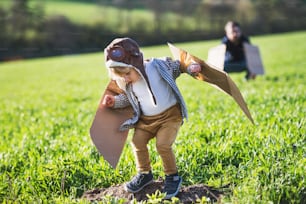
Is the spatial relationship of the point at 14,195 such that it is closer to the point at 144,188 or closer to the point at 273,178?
the point at 144,188

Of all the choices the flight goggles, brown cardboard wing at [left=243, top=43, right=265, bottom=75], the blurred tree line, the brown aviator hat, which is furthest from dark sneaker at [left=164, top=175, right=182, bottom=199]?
the blurred tree line

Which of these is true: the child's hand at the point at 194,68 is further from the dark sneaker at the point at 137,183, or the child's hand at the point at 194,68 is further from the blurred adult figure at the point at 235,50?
the blurred adult figure at the point at 235,50

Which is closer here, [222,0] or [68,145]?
[68,145]

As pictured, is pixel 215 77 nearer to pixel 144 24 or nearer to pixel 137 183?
pixel 137 183

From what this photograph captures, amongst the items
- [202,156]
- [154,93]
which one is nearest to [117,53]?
[154,93]

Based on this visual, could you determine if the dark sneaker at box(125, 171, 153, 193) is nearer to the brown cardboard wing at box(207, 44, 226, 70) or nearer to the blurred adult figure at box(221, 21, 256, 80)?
the brown cardboard wing at box(207, 44, 226, 70)

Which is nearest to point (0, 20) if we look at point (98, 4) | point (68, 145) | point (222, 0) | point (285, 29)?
point (98, 4)

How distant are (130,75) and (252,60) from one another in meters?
6.62

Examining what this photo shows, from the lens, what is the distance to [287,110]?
21.0 feet

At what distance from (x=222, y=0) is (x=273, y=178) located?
54731 mm

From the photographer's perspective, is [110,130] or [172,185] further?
[110,130]

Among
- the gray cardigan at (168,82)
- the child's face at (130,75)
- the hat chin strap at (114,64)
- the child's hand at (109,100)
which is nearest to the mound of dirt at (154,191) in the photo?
the gray cardigan at (168,82)

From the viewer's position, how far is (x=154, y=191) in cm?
425

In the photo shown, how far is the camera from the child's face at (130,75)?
13.4 feet
